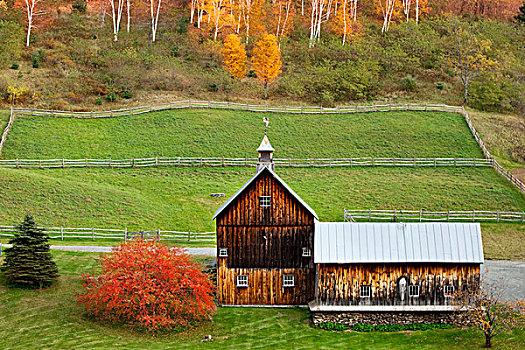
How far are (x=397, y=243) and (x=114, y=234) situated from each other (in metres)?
19.4

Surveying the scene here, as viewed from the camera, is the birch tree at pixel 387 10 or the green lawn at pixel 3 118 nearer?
the green lawn at pixel 3 118

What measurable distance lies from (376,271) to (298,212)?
4769 millimetres

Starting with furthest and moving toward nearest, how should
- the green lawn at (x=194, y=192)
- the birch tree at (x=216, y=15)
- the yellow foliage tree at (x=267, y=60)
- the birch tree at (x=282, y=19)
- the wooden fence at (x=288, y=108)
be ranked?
the birch tree at (x=282, y=19)
the birch tree at (x=216, y=15)
the yellow foliage tree at (x=267, y=60)
the wooden fence at (x=288, y=108)
the green lawn at (x=194, y=192)

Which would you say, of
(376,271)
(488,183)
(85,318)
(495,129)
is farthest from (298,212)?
(495,129)

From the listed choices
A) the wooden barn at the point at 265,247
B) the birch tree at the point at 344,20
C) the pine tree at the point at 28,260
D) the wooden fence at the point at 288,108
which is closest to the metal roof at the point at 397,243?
the wooden barn at the point at 265,247

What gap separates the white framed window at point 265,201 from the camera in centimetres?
3391

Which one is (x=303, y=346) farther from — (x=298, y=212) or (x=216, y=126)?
(x=216, y=126)

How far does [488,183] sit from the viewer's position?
55156 mm

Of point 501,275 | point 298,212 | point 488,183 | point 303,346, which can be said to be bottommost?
A: point 303,346

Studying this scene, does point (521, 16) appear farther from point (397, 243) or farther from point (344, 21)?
point (397, 243)

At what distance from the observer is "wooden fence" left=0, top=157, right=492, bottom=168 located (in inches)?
2292

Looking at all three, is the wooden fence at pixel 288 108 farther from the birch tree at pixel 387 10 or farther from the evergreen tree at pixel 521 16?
the evergreen tree at pixel 521 16

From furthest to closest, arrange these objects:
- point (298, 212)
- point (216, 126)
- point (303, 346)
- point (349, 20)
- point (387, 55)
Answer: point (349, 20)
point (387, 55)
point (216, 126)
point (298, 212)
point (303, 346)

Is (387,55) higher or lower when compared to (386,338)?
higher
